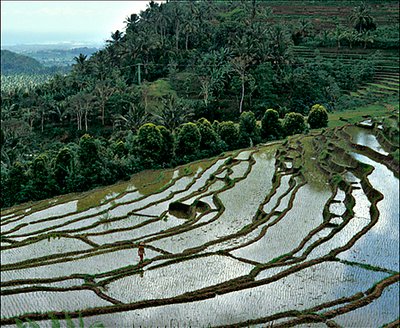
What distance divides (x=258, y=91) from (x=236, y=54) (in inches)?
173

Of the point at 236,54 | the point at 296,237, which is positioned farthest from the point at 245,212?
the point at 236,54

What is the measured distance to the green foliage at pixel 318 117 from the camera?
27.3 metres

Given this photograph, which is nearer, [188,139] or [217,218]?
[217,218]

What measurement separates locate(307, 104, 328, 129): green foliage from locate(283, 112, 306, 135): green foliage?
4.18ft

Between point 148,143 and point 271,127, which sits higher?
point 271,127

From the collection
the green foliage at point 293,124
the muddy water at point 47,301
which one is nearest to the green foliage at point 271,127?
the green foliage at point 293,124

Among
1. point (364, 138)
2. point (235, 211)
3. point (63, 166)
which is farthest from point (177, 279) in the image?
point (364, 138)

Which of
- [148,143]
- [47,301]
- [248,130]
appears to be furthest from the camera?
[248,130]

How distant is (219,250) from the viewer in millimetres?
12789

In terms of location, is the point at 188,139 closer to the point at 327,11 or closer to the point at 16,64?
the point at 327,11

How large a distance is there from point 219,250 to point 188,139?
10611mm

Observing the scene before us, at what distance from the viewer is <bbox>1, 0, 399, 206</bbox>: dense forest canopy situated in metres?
21.2

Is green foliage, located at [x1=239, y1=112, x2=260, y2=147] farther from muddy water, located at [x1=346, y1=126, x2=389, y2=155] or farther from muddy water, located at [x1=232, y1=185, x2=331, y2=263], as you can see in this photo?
muddy water, located at [x1=232, y1=185, x2=331, y2=263]

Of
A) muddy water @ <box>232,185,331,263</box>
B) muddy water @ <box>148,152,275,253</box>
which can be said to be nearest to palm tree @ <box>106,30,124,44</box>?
muddy water @ <box>148,152,275,253</box>
